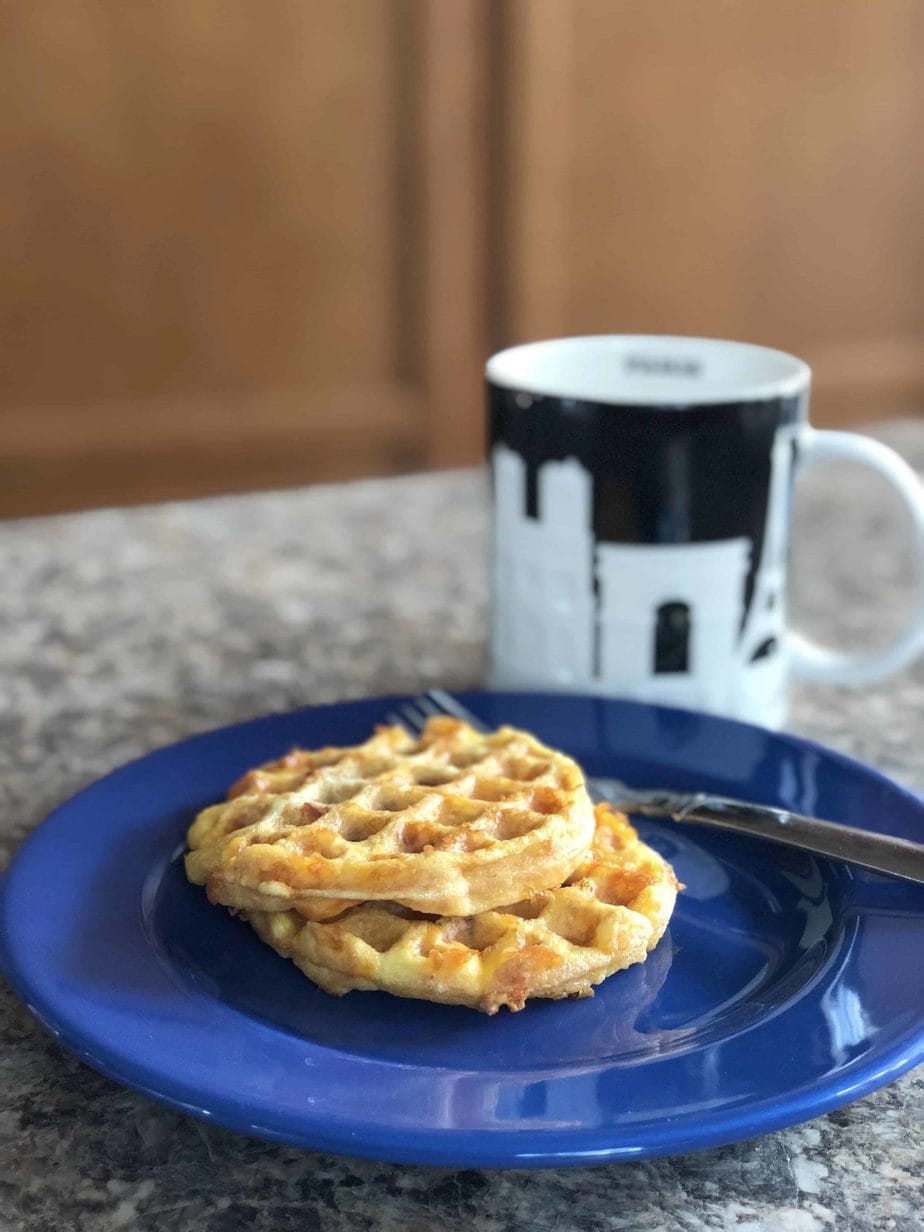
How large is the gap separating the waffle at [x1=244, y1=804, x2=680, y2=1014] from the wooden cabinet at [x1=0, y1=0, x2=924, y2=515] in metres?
1.70

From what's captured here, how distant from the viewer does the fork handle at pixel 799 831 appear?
50cm

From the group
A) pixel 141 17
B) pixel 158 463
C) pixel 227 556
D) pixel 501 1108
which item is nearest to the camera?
pixel 501 1108

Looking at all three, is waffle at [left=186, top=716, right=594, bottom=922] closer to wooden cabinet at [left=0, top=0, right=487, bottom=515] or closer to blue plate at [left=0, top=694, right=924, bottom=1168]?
blue plate at [left=0, top=694, right=924, bottom=1168]

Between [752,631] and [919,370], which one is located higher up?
[752,631]

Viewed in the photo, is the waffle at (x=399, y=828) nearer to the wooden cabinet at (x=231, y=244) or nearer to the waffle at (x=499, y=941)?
the waffle at (x=499, y=941)

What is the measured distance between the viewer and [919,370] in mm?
2678

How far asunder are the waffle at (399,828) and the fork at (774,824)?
4 centimetres

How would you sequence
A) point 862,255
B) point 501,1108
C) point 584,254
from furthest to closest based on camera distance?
point 862,255 < point 584,254 < point 501,1108

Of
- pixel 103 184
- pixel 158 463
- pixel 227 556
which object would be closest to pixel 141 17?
pixel 103 184

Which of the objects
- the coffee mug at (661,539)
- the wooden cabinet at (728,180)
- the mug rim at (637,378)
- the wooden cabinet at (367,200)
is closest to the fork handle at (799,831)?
the coffee mug at (661,539)

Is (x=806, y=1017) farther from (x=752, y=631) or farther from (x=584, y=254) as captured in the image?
(x=584, y=254)

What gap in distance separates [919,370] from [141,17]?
5.24 feet

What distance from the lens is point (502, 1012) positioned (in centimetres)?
44

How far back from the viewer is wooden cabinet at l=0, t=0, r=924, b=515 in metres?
1.96
